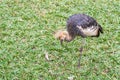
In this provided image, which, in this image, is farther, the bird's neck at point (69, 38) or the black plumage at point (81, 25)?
the bird's neck at point (69, 38)

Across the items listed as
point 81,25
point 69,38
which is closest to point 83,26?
point 81,25

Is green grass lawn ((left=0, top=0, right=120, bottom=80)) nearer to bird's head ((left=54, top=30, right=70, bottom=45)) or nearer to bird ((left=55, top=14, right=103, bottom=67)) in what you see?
bird's head ((left=54, top=30, right=70, bottom=45))

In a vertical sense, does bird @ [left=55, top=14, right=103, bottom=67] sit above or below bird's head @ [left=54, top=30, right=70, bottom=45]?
above

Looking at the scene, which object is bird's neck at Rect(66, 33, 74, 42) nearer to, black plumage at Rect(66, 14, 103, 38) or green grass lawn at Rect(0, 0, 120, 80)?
black plumage at Rect(66, 14, 103, 38)

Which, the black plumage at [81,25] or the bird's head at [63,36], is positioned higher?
the black plumage at [81,25]

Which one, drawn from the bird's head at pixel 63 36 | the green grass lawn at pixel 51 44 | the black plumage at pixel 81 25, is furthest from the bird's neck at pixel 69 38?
the green grass lawn at pixel 51 44

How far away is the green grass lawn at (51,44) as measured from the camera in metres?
A: 4.67

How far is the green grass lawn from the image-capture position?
4668mm

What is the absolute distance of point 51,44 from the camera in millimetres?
5289

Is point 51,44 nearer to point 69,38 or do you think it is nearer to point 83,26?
point 69,38

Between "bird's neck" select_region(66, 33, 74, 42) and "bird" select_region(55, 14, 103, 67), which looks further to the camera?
"bird's neck" select_region(66, 33, 74, 42)

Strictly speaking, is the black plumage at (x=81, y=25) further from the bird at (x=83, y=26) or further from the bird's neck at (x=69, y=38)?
the bird's neck at (x=69, y=38)

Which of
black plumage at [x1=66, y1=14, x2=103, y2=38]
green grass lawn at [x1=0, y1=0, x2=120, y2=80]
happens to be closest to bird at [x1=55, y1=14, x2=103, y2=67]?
black plumage at [x1=66, y1=14, x2=103, y2=38]

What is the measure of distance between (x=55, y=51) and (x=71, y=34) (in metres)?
0.45
